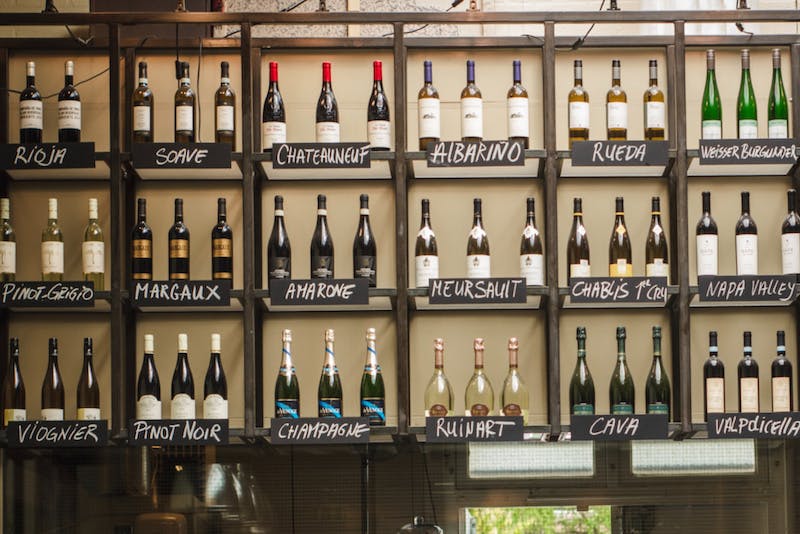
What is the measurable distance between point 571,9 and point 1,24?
228cm

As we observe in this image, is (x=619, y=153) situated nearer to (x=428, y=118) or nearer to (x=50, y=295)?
(x=428, y=118)

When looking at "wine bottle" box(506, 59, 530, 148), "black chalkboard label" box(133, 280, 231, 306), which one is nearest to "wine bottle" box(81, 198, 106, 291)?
"black chalkboard label" box(133, 280, 231, 306)

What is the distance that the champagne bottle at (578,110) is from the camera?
3818 mm

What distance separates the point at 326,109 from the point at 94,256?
946 mm

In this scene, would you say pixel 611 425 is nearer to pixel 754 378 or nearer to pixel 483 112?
pixel 754 378

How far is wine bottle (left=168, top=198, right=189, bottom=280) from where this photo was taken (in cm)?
383

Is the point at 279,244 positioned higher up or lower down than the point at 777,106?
lower down

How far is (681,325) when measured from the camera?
12.1ft

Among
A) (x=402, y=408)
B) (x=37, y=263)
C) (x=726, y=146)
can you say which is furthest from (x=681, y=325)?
(x=37, y=263)

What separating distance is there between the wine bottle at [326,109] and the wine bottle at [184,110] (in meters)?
0.44

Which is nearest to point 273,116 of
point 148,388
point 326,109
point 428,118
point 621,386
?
point 326,109

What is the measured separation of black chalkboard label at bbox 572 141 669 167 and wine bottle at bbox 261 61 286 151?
100cm

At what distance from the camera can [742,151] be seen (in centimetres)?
366

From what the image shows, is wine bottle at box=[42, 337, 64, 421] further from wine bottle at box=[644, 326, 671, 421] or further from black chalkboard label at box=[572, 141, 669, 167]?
wine bottle at box=[644, 326, 671, 421]
